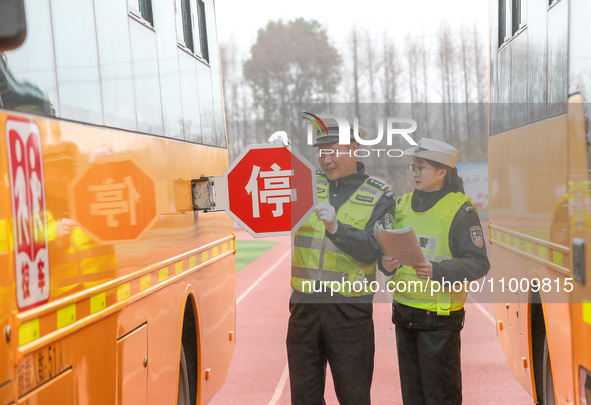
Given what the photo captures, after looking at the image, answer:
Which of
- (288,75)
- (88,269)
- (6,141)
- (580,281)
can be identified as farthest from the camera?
(288,75)

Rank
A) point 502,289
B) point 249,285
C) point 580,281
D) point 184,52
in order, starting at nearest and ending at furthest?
point 580,281 < point 184,52 < point 502,289 < point 249,285

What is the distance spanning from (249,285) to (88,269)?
16.1 meters

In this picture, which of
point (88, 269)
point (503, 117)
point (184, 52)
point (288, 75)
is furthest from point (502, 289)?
point (288, 75)

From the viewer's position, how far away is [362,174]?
17.3 feet

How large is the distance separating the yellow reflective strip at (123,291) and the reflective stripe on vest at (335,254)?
4.49ft

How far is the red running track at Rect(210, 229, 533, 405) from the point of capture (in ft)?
27.6

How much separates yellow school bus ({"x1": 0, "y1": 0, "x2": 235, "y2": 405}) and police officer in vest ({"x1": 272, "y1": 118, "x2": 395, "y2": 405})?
31.2 inches

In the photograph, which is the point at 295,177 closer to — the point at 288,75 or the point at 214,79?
the point at 214,79

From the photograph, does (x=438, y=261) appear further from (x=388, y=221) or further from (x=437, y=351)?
(x=437, y=351)

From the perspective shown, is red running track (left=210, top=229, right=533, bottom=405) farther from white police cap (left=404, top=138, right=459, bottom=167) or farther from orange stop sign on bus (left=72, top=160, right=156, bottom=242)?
orange stop sign on bus (left=72, top=160, right=156, bottom=242)

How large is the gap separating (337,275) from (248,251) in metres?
26.8

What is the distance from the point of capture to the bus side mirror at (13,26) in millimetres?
2344

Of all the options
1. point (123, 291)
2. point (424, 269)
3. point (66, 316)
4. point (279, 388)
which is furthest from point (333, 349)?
point (279, 388)

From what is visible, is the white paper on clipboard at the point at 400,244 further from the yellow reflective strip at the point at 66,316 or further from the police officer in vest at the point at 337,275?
the yellow reflective strip at the point at 66,316
